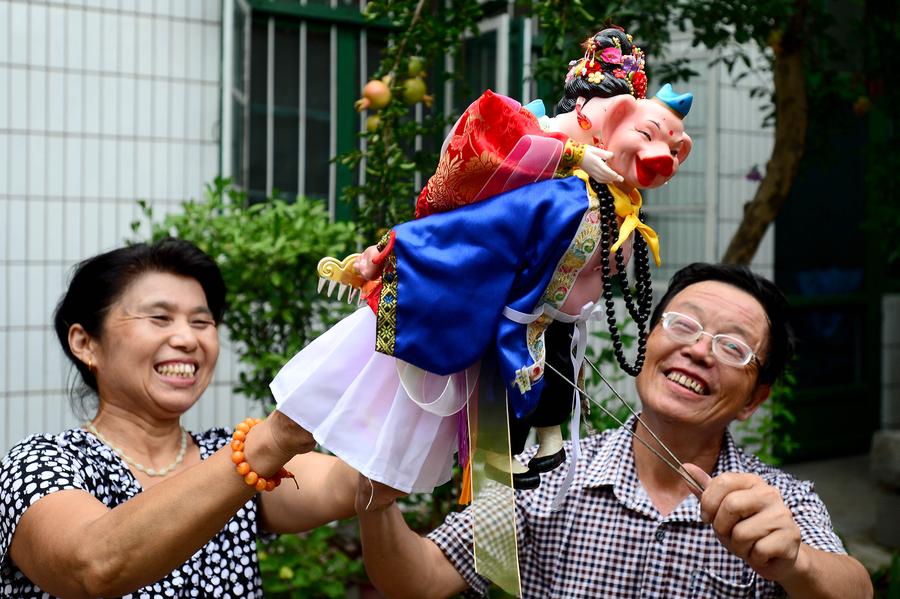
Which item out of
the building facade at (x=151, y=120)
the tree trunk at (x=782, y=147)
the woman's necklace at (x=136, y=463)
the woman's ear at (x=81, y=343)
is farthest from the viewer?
the building facade at (x=151, y=120)

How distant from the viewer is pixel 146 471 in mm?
1856

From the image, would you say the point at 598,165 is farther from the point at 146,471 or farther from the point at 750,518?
the point at 146,471

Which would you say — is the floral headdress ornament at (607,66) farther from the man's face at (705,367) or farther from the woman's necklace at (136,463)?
the woman's necklace at (136,463)

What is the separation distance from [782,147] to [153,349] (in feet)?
8.40

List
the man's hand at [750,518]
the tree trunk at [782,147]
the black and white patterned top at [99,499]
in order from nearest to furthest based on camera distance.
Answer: the man's hand at [750,518] → the black and white patterned top at [99,499] → the tree trunk at [782,147]

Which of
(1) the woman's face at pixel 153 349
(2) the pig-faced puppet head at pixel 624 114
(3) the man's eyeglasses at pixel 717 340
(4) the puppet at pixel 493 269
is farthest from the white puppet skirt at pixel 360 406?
(3) the man's eyeglasses at pixel 717 340

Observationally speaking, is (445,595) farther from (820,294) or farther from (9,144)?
(820,294)

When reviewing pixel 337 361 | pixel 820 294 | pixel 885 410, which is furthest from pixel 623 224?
pixel 885 410

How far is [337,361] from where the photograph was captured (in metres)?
1.34

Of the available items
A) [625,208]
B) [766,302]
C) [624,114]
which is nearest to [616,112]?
[624,114]

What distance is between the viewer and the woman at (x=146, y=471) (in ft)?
4.47

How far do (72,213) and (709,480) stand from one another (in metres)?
3.42

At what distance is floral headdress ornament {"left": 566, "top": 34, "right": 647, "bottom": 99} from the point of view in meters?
1.32

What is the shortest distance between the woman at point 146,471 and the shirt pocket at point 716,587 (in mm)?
688
